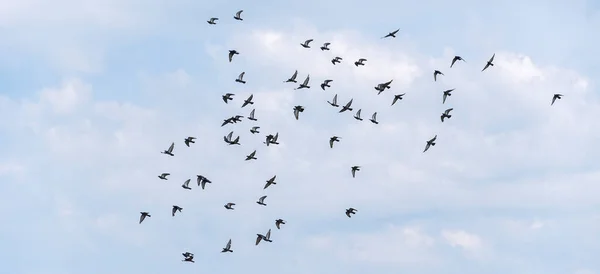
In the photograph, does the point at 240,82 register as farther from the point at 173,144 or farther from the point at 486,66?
the point at 486,66

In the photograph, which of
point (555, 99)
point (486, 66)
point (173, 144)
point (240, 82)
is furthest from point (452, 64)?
point (173, 144)

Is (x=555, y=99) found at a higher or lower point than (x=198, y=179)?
higher

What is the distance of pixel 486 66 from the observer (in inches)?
6555

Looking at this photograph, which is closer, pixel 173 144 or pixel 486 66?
pixel 486 66

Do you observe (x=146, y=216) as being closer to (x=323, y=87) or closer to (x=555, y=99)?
(x=323, y=87)

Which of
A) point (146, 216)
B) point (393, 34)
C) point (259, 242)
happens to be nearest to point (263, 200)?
point (259, 242)

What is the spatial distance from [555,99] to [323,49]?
126 ft

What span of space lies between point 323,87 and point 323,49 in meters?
9.75

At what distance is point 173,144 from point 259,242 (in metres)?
21.6

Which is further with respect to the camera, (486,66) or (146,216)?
(146,216)

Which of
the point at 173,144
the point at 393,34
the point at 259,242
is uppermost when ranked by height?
the point at 393,34

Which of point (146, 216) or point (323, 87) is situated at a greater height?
point (323, 87)

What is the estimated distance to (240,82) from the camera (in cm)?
17738

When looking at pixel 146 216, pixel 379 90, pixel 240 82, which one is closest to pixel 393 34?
pixel 379 90
